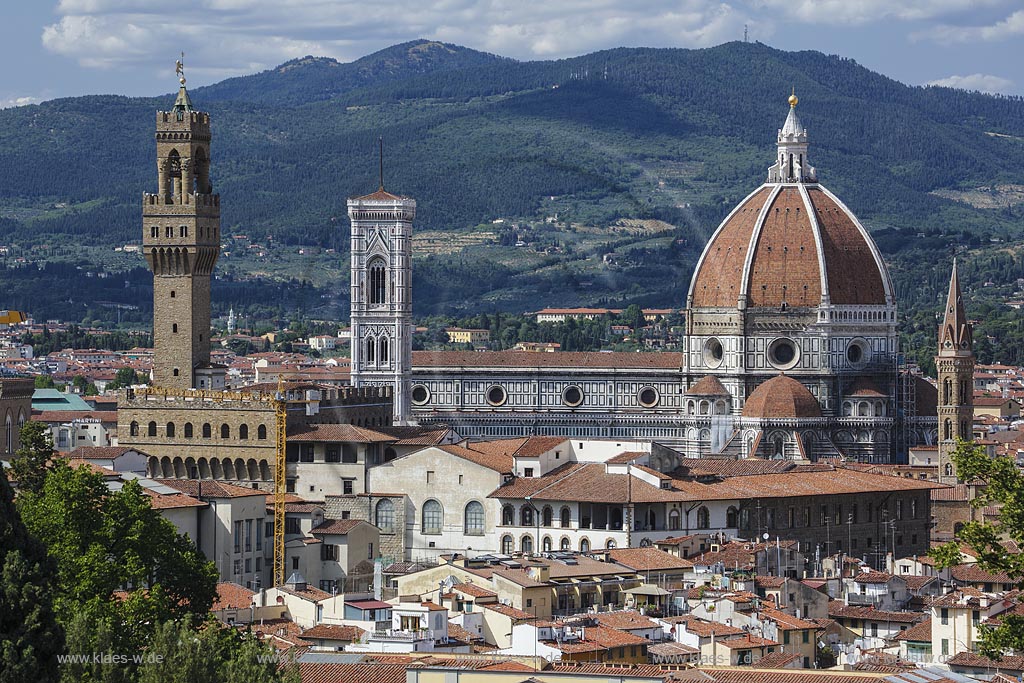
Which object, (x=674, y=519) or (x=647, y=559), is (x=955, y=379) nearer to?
(x=674, y=519)

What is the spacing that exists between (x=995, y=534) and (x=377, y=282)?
8689cm

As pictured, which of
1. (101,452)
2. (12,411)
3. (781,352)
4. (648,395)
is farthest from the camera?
(648,395)

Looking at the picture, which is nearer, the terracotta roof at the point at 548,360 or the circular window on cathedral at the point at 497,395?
the terracotta roof at the point at 548,360

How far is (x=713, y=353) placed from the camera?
133 m

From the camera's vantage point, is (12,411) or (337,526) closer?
(337,526)

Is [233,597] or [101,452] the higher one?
[101,452]

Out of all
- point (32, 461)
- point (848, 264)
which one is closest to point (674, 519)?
point (32, 461)

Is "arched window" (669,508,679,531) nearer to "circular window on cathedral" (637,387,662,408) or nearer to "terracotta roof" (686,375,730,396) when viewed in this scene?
"terracotta roof" (686,375,730,396)

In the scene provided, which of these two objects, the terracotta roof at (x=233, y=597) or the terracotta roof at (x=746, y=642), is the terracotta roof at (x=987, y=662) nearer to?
the terracotta roof at (x=746, y=642)

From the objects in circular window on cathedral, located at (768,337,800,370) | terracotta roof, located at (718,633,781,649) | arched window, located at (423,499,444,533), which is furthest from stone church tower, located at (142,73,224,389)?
circular window on cathedral, located at (768,337,800,370)

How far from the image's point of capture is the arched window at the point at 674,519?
279 ft

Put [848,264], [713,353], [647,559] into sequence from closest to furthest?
[647,559], [848,264], [713,353]

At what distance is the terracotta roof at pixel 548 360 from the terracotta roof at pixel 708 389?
4596 mm

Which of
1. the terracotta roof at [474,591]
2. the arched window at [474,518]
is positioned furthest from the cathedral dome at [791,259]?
the terracotta roof at [474,591]
